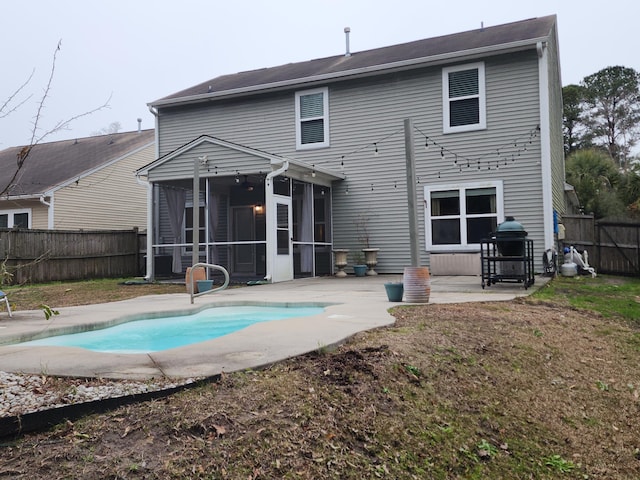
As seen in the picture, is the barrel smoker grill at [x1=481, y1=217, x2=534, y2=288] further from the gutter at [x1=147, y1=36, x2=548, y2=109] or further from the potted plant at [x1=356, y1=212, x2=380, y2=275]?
the gutter at [x1=147, y1=36, x2=548, y2=109]

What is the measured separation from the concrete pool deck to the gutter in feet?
19.3

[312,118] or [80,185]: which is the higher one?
[312,118]

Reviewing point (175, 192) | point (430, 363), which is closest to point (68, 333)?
point (430, 363)

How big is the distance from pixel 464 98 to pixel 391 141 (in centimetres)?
196

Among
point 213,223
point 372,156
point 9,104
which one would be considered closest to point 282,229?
point 213,223

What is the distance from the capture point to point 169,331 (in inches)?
225

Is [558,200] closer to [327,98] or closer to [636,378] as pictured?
[327,98]

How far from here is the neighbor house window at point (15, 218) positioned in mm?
16516

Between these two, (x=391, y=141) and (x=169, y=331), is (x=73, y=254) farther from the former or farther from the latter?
(x=169, y=331)

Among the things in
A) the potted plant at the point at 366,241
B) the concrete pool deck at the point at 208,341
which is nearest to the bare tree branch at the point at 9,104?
the concrete pool deck at the point at 208,341

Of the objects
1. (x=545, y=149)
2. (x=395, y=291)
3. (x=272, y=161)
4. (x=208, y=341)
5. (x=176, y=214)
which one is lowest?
(x=208, y=341)

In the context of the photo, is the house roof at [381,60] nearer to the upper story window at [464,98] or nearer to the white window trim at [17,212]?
the upper story window at [464,98]

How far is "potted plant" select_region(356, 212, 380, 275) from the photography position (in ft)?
40.0

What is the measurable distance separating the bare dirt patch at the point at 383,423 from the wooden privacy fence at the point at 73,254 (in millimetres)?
10601
